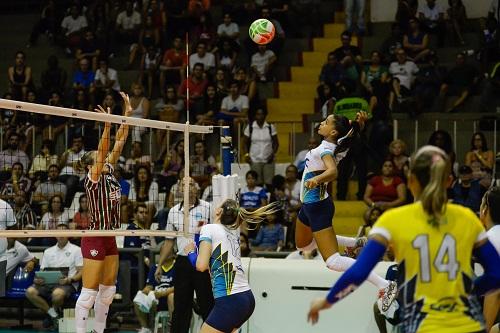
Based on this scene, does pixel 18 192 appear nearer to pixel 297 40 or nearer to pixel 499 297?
pixel 297 40

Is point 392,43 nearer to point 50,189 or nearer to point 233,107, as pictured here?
point 233,107

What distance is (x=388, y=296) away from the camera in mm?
10086

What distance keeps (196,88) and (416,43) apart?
13.9ft

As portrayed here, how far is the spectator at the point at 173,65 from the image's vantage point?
19.7 m

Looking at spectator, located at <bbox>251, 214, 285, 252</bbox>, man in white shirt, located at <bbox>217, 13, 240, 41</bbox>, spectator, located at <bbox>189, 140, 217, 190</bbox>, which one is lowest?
spectator, located at <bbox>251, 214, 285, 252</bbox>

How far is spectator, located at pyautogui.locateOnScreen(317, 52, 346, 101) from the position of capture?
17594 mm

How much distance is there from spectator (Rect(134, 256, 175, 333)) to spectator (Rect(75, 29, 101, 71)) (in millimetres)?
8542

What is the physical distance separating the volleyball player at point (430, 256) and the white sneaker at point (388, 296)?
4.43m

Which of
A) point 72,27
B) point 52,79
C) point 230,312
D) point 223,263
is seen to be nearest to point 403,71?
point 52,79

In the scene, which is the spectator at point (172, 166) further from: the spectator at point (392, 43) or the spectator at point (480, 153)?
the spectator at point (480, 153)

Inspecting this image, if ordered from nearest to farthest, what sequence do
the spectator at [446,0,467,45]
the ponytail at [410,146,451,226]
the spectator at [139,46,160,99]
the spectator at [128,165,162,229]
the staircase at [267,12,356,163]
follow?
the ponytail at [410,146,451,226]
the spectator at [128,165,162,229]
the staircase at [267,12,356,163]
the spectator at [446,0,467,45]
the spectator at [139,46,160,99]

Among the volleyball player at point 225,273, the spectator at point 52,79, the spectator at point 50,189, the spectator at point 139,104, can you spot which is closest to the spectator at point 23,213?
the spectator at point 50,189

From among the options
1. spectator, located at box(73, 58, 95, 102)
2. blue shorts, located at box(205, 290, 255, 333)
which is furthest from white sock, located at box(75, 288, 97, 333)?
spectator, located at box(73, 58, 95, 102)

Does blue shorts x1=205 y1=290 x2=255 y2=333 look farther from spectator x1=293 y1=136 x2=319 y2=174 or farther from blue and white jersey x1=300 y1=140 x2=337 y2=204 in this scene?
spectator x1=293 y1=136 x2=319 y2=174
